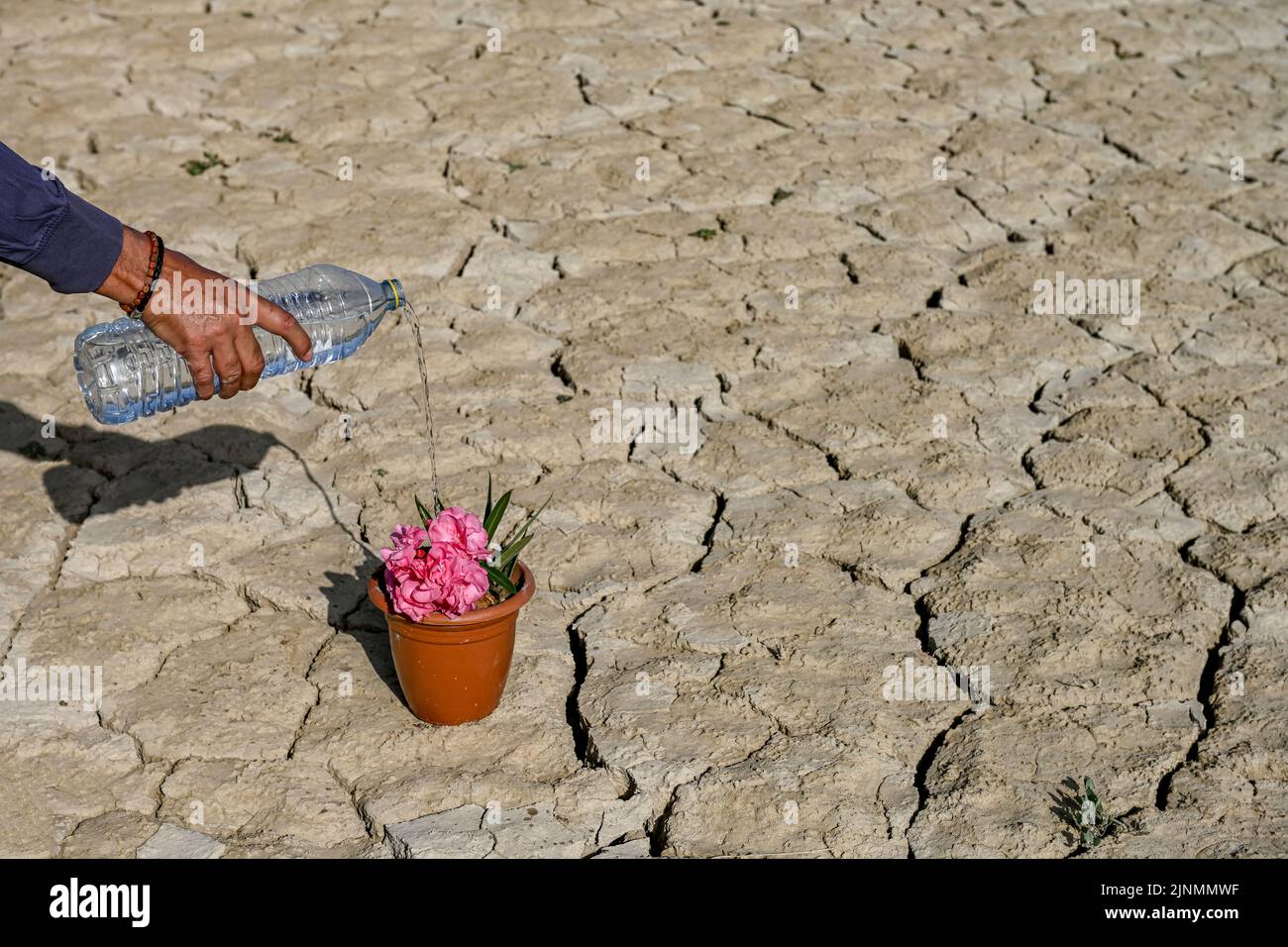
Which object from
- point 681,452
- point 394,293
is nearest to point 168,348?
point 394,293

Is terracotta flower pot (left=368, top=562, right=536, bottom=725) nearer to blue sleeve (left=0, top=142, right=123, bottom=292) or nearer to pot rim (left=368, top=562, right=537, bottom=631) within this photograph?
pot rim (left=368, top=562, right=537, bottom=631)

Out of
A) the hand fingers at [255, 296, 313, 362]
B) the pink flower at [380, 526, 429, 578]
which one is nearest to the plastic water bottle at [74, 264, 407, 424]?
the hand fingers at [255, 296, 313, 362]

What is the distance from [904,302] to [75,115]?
373 centimetres

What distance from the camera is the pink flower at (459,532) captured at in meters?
3.06

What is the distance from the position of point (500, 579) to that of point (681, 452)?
1.30m

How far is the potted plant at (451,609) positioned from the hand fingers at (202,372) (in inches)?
19.7

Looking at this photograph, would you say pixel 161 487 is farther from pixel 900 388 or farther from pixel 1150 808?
pixel 1150 808

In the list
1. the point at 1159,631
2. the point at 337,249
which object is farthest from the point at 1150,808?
the point at 337,249

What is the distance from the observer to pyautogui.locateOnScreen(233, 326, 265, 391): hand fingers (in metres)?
Result: 3.10

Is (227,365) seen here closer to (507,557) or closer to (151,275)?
(151,275)

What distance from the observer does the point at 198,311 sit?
9.89 ft

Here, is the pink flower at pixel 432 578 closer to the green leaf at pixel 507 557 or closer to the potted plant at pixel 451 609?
the potted plant at pixel 451 609

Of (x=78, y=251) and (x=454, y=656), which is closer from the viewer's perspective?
(x=78, y=251)

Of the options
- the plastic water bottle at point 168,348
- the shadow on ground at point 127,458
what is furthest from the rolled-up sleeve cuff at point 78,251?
the shadow on ground at point 127,458
